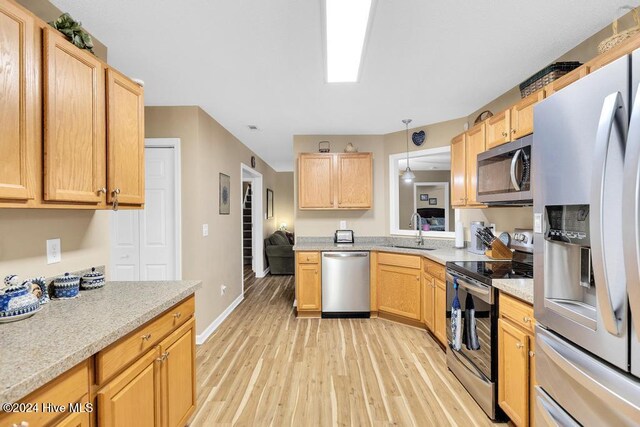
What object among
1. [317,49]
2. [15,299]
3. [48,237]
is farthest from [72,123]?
[317,49]

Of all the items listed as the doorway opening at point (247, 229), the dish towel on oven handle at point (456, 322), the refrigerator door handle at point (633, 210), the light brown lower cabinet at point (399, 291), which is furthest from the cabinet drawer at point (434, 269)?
the doorway opening at point (247, 229)

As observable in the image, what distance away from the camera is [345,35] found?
1795 millimetres

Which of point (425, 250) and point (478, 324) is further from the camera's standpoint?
point (425, 250)

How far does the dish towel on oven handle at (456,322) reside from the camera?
2.23 meters

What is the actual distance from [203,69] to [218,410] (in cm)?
254

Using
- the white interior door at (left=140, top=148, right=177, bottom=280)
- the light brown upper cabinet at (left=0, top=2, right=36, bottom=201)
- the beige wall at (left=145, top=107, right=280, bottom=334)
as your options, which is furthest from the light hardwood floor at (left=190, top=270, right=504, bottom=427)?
the light brown upper cabinet at (left=0, top=2, right=36, bottom=201)

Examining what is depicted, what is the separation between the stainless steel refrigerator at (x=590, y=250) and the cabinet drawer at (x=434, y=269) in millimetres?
1403

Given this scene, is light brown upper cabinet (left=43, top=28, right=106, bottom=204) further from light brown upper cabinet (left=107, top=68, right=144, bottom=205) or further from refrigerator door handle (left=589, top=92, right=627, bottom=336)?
refrigerator door handle (left=589, top=92, right=627, bottom=336)

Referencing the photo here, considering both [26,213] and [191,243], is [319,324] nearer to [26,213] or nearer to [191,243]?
[191,243]

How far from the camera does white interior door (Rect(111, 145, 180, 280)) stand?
309 centimetres

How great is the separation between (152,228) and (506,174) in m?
3.32

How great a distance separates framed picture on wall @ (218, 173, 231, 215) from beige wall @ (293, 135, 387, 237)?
97 cm

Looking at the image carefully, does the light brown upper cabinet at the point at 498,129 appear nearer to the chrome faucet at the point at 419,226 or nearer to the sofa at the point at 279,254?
the chrome faucet at the point at 419,226

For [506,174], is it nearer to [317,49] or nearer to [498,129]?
[498,129]
